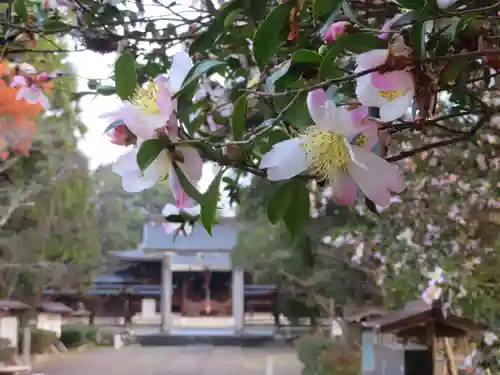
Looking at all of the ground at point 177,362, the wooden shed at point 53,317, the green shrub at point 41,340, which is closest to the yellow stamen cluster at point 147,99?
the ground at point 177,362

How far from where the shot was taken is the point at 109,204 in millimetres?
5645

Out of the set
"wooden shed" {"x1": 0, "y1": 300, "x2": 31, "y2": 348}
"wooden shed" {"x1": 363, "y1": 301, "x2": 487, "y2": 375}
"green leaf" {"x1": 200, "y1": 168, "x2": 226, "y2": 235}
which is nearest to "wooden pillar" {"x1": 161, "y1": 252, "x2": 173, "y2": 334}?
"wooden shed" {"x1": 0, "y1": 300, "x2": 31, "y2": 348}

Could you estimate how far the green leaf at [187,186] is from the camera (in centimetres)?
33

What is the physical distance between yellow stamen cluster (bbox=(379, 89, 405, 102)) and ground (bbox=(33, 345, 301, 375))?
16.0 feet

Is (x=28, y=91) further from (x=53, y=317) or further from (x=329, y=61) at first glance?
(x=53, y=317)

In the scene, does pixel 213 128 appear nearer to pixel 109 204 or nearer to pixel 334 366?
pixel 334 366

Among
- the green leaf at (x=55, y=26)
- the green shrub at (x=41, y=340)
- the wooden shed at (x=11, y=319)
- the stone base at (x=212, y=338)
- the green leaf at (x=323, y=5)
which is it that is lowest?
the stone base at (x=212, y=338)

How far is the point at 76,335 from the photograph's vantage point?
672 centimetres

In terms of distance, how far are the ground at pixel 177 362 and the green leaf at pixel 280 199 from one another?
4.84m

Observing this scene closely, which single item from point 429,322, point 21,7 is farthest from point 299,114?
point 429,322

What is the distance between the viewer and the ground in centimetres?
527

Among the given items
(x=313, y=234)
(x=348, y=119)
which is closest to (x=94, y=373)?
(x=313, y=234)

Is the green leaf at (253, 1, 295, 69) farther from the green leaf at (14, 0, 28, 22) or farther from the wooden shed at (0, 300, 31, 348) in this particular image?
the wooden shed at (0, 300, 31, 348)

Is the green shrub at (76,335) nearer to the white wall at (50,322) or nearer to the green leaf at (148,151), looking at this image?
the white wall at (50,322)
